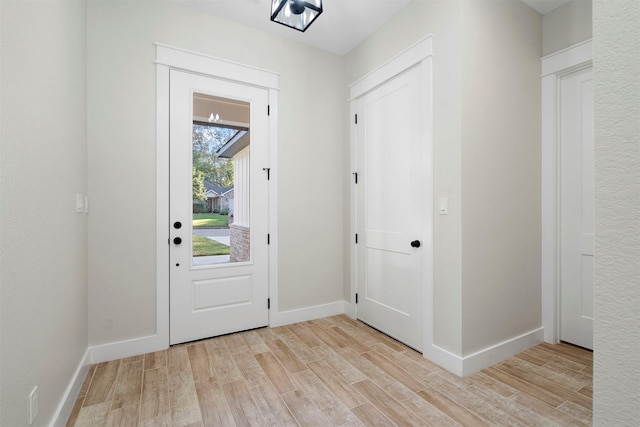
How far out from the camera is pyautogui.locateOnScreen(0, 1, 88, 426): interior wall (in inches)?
43.9

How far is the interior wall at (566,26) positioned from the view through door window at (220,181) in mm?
2798

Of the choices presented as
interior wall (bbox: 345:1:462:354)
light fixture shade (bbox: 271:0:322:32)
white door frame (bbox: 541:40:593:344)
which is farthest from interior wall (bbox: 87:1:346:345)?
white door frame (bbox: 541:40:593:344)

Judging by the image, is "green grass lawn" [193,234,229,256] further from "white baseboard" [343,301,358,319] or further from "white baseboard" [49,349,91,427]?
"white baseboard" [343,301,358,319]

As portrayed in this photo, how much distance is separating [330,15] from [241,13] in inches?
32.2

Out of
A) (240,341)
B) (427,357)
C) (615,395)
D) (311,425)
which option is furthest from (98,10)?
(427,357)

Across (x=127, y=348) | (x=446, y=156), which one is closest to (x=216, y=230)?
(x=127, y=348)

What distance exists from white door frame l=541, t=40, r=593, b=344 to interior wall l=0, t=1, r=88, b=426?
350cm

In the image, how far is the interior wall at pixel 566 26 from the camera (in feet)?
7.88

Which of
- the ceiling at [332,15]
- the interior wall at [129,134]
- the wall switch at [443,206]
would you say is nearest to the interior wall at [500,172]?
the wall switch at [443,206]

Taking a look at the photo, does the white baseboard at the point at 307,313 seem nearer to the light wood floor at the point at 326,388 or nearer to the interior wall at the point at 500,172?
the light wood floor at the point at 326,388

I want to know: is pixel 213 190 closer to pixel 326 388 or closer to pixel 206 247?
pixel 206 247

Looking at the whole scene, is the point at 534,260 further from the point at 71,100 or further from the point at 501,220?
the point at 71,100

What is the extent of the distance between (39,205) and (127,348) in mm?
1548

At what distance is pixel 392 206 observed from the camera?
2826 millimetres
